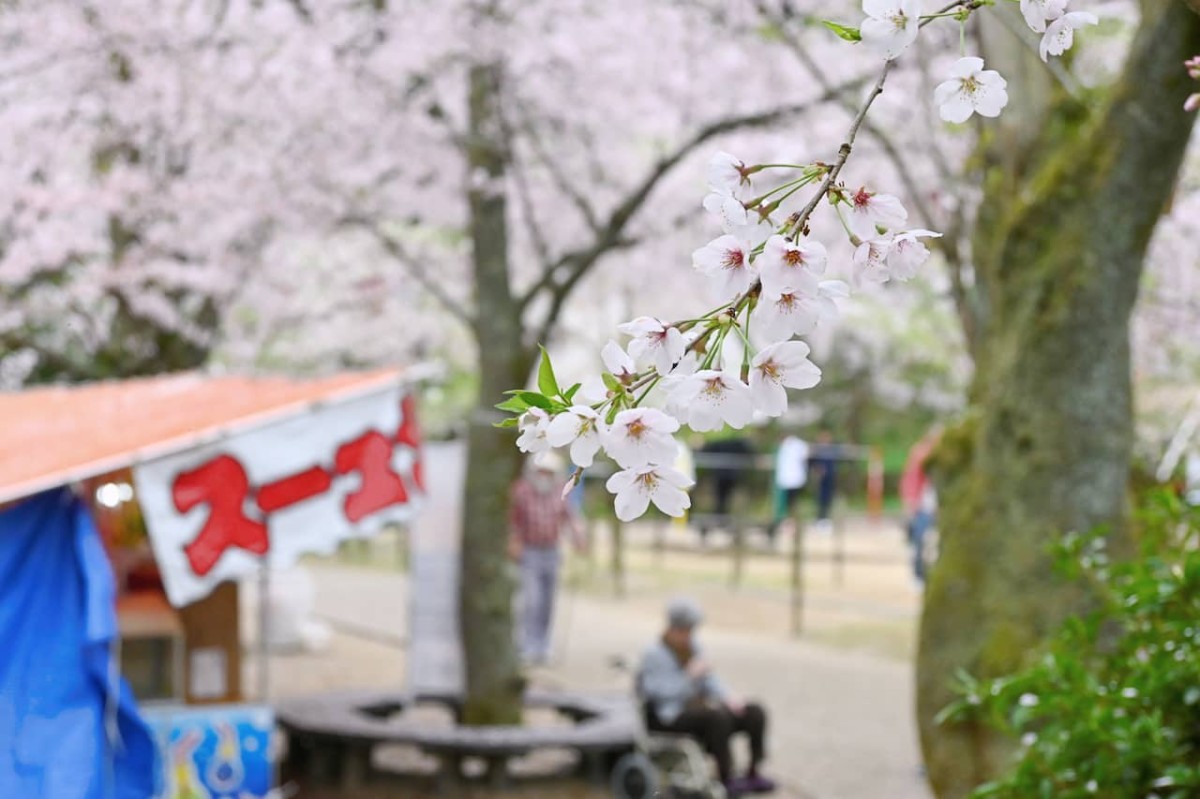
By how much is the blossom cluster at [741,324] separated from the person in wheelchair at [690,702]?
562 cm

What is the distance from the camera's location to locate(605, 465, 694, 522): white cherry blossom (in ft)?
5.71

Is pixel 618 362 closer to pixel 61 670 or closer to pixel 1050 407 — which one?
pixel 1050 407

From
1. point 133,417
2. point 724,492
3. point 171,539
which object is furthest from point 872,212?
point 724,492

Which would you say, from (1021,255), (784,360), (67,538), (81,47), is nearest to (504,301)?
(81,47)

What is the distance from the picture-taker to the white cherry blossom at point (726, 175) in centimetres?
172

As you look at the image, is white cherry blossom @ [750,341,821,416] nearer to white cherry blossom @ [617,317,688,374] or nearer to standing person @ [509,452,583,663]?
white cherry blossom @ [617,317,688,374]

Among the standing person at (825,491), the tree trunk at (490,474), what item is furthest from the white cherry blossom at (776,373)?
the standing person at (825,491)

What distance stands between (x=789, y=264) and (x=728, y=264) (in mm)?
96

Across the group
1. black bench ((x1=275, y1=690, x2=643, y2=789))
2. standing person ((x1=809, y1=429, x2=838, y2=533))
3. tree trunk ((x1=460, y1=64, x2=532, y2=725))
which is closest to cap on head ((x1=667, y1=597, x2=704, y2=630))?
black bench ((x1=275, y1=690, x2=643, y2=789))

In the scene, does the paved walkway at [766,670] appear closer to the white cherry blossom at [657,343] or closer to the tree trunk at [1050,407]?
the tree trunk at [1050,407]

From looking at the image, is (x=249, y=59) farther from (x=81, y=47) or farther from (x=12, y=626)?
(x=12, y=626)

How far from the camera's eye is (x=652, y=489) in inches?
69.2

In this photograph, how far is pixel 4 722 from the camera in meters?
5.34

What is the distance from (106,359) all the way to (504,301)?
4.81 metres
